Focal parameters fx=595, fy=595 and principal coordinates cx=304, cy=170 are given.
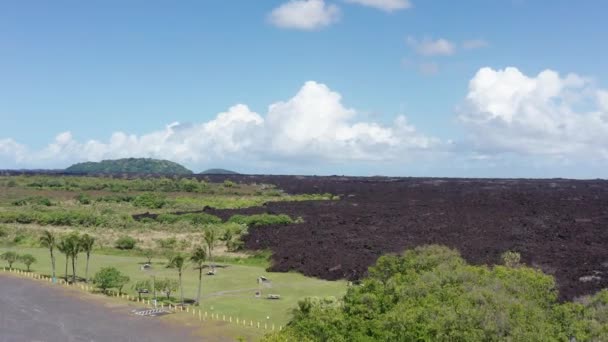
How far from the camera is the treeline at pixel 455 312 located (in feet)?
103

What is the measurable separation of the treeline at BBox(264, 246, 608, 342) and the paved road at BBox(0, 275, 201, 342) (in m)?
13.0

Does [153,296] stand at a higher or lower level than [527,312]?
lower

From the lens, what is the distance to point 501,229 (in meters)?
97.1

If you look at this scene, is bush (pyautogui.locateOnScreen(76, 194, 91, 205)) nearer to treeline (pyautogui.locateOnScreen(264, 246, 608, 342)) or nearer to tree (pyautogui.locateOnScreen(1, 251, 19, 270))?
tree (pyautogui.locateOnScreen(1, 251, 19, 270))

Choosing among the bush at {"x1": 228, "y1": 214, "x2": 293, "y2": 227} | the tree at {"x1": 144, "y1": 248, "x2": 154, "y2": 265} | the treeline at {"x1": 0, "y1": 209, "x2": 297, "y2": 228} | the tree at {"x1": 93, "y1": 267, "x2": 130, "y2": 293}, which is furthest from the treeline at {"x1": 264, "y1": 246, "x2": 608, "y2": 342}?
the treeline at {"x1": 0, "y1": 209, "x2": 297, "y2": 228}

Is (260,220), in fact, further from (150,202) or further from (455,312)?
(455,312)

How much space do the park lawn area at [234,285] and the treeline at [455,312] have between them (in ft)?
32.4

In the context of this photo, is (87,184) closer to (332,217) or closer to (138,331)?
(332,217)

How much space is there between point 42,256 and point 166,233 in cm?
2193

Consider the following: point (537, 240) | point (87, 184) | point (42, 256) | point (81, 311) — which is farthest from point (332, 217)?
point (87, 184)

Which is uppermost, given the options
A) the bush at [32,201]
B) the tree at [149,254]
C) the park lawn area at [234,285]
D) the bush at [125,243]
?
the bush at [32,201]

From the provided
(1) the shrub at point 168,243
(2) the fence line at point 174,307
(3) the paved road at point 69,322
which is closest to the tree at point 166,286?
(2) the fence line at point 174,307

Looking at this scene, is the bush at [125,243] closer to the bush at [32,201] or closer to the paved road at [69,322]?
the paved road at [69,322]

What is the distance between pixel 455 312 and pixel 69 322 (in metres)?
31.6
